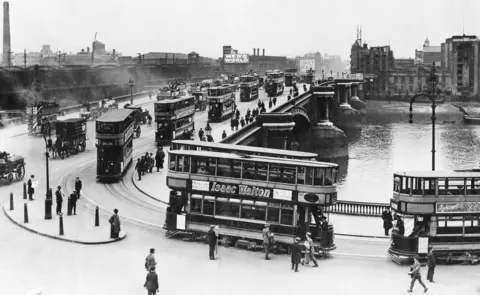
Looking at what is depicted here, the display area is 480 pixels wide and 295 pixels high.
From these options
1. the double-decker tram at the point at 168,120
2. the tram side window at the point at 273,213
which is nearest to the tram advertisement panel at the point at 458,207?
the tram side window at the point at 273,213

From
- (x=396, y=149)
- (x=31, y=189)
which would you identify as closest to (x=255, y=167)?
(x=31, y=189)

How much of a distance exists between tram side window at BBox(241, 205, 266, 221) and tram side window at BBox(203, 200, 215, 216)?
1387 millimetres

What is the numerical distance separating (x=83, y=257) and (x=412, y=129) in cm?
10496

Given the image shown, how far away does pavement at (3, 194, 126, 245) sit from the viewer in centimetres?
2833

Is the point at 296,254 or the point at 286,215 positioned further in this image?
the point at 286,215

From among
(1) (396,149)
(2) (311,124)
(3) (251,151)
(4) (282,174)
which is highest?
(3) (251,151)

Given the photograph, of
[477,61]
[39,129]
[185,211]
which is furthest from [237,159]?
[477,61]

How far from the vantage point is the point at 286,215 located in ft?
89.7

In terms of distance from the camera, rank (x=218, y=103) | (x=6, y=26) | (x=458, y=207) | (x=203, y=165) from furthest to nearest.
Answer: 1. (x=6, y=26)
2. (x=218, y=103)
3. (x=203, y=165)
4. (x=458, y=207)

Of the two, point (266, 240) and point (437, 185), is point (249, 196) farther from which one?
point (437, 185)

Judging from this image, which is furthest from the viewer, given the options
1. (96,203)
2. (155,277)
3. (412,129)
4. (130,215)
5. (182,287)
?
(412,129)

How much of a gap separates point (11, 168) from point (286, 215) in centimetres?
2045

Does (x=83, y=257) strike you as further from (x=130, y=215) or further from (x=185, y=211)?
(x=130, y=215)

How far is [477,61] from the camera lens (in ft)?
630
